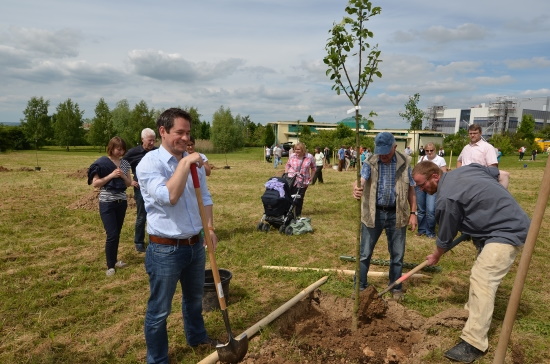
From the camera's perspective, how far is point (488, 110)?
4564 inches

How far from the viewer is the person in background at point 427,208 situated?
7750mm

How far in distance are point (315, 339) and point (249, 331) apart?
26.2 inches

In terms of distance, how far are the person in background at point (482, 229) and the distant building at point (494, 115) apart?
343 feet

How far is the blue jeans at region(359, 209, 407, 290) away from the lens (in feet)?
14.7

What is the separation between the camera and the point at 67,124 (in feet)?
170

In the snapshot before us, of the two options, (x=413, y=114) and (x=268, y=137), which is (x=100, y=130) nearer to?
(x=268, y=137)

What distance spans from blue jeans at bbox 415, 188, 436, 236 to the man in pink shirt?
1583mm

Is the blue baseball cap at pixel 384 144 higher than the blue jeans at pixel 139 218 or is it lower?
higher

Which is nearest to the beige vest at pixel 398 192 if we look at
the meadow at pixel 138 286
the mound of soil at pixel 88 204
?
the meadow at pixel 138 286

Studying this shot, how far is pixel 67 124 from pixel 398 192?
57.4 m

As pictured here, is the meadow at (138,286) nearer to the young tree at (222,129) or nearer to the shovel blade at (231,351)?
the shovel blade at (231,351)

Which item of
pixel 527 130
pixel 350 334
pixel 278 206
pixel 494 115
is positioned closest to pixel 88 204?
pixel 278 206

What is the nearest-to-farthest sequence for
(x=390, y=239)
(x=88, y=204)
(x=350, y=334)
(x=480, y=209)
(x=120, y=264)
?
(x=480, y=209)
(x=350, y=334)
(x=390, y=239)
(x=120, y=264)
(x=88, y=204)

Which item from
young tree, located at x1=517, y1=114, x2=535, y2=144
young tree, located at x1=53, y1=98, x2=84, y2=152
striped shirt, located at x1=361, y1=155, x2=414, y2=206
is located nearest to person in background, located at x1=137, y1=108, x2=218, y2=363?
striped shirt, located at x1=361, y1=155, x2=414, y2=206
